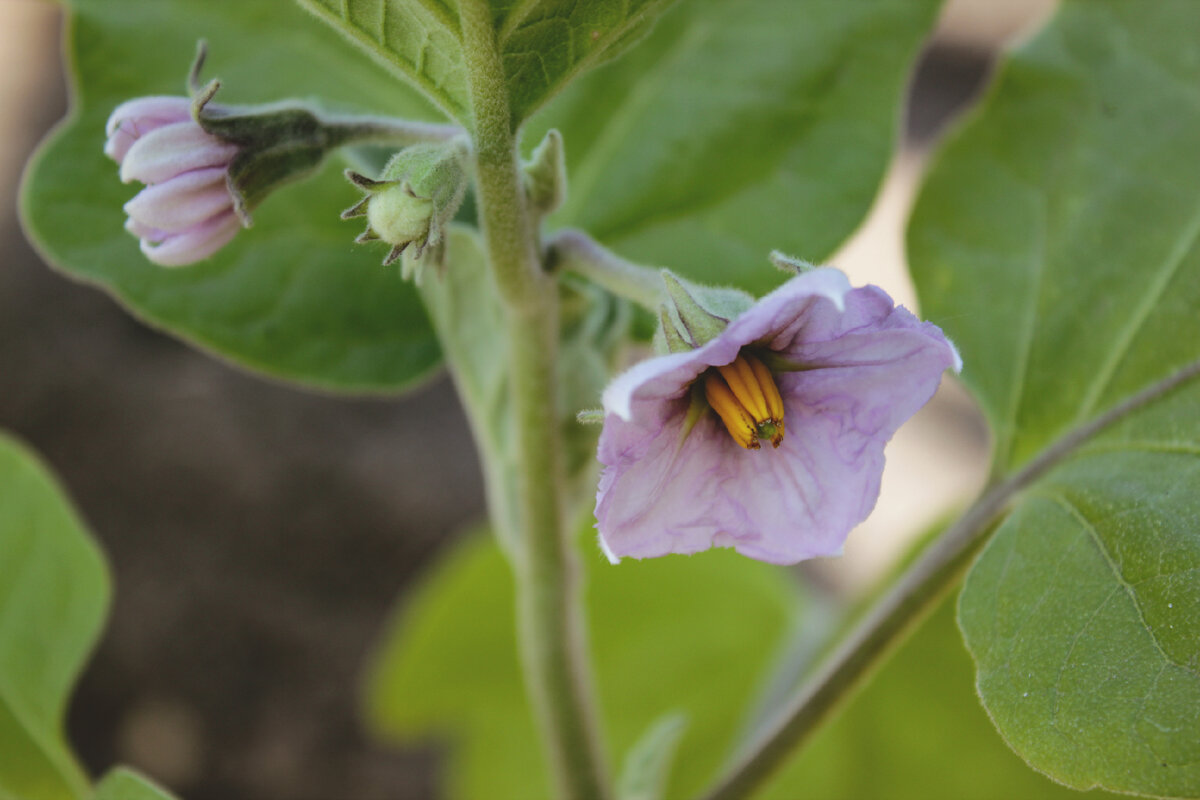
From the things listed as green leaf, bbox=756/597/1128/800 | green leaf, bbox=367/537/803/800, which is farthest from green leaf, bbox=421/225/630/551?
green leaf, bbox=367/537/803/800

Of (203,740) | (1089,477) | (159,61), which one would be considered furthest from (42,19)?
(1089,477)

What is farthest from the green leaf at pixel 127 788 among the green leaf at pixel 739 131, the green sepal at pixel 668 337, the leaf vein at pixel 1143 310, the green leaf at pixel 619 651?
the green leaf at pixel 619 651

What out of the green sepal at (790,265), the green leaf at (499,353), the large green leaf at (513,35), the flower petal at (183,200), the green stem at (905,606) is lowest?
the green stem at (905,606)

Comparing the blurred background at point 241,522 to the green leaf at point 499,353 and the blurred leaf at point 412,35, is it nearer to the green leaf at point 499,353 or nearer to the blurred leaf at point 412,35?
the green leaf at point 499,353

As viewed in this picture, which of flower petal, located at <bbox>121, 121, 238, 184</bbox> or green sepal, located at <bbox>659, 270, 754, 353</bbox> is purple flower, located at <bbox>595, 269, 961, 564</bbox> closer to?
green sepal, located at <bbox>659, 270, 754, 353</bbox>

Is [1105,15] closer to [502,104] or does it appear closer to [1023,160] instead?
[1023,160]

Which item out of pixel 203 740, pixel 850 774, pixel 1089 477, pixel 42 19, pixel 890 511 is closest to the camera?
pixel 1089 477
